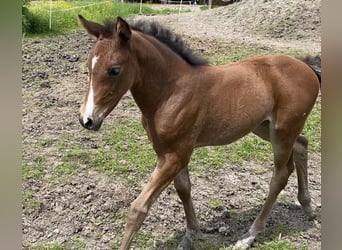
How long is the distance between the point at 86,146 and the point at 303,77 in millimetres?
2285

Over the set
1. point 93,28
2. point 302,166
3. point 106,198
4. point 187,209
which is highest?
point 93,28

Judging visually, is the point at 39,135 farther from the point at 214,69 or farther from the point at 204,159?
the point at 214,69

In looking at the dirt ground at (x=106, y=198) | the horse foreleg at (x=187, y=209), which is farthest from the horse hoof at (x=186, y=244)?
the dirt ground at (x=106, y=198)

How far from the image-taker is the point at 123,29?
2.45 m

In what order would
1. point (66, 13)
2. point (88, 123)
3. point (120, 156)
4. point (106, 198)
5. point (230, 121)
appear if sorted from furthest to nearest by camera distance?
point (66, 13), point (120, 156), point (106, 198), point (230, 121), point (88, 123)

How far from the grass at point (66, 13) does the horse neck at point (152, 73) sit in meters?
5.99

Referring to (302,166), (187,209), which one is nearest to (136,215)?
(187,209)

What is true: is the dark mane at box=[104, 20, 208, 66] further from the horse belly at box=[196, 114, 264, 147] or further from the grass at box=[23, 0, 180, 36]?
the grass at box=[23, 0, 180, 36]

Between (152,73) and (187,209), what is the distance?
1.06 m

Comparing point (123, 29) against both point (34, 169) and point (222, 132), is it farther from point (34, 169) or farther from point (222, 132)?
point (34, 169)

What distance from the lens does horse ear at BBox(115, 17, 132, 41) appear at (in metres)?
2.43

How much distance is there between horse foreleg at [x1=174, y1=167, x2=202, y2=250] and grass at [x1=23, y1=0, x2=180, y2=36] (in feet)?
19.6

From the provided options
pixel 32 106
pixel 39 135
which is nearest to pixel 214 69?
pixel 39 135

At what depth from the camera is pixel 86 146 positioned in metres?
4.53
